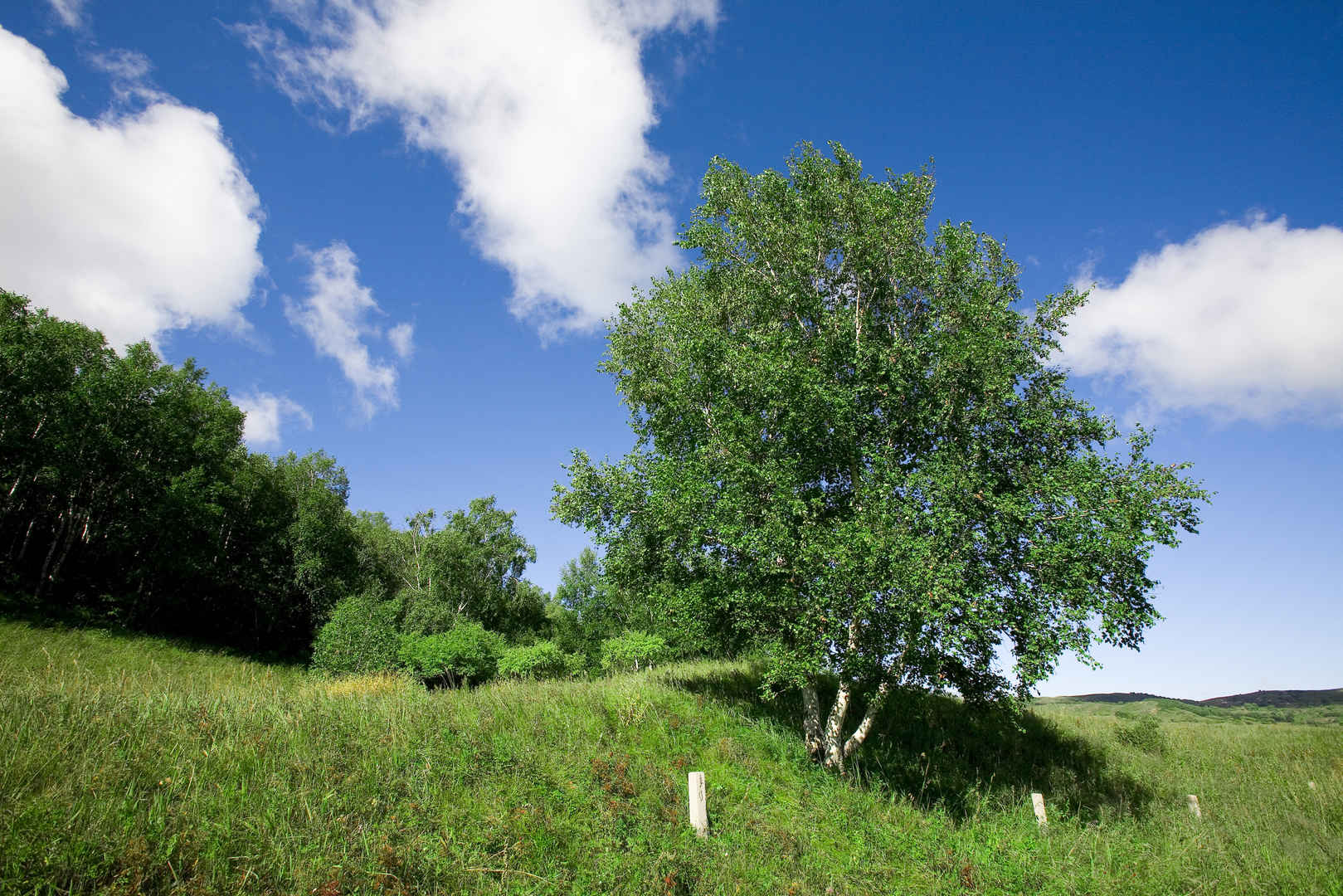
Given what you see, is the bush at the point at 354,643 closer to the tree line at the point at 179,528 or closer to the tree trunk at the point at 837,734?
the tree line at the point at 179,528

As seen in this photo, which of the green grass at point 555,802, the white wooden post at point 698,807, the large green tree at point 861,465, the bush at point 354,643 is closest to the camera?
the green grass at point 555,802

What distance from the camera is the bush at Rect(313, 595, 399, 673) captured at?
1276 inches

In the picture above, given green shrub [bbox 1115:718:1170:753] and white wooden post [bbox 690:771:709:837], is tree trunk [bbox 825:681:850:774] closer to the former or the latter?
white wooden post [bbox 690:771:709:837]

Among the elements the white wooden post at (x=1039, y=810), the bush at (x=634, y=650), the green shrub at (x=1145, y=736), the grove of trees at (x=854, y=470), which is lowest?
the white wooden post at (x=1039, y=810)

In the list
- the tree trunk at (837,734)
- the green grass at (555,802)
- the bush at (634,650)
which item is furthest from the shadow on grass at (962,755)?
the bush at (634,650)

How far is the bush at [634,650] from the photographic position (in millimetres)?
39688

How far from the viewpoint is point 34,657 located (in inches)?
821

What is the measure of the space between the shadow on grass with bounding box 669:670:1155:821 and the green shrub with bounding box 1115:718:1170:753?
2721 millimetres

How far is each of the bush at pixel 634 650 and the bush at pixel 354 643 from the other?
1427 cm

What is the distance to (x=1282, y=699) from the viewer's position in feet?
121

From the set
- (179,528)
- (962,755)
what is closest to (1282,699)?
(962,755)

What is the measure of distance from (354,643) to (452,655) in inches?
227

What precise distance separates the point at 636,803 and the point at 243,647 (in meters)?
42.7

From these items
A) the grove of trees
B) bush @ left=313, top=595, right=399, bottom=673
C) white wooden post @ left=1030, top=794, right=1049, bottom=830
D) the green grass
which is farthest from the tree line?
white wooden post @ left=1030, top=794, right=1049, bottom=830
